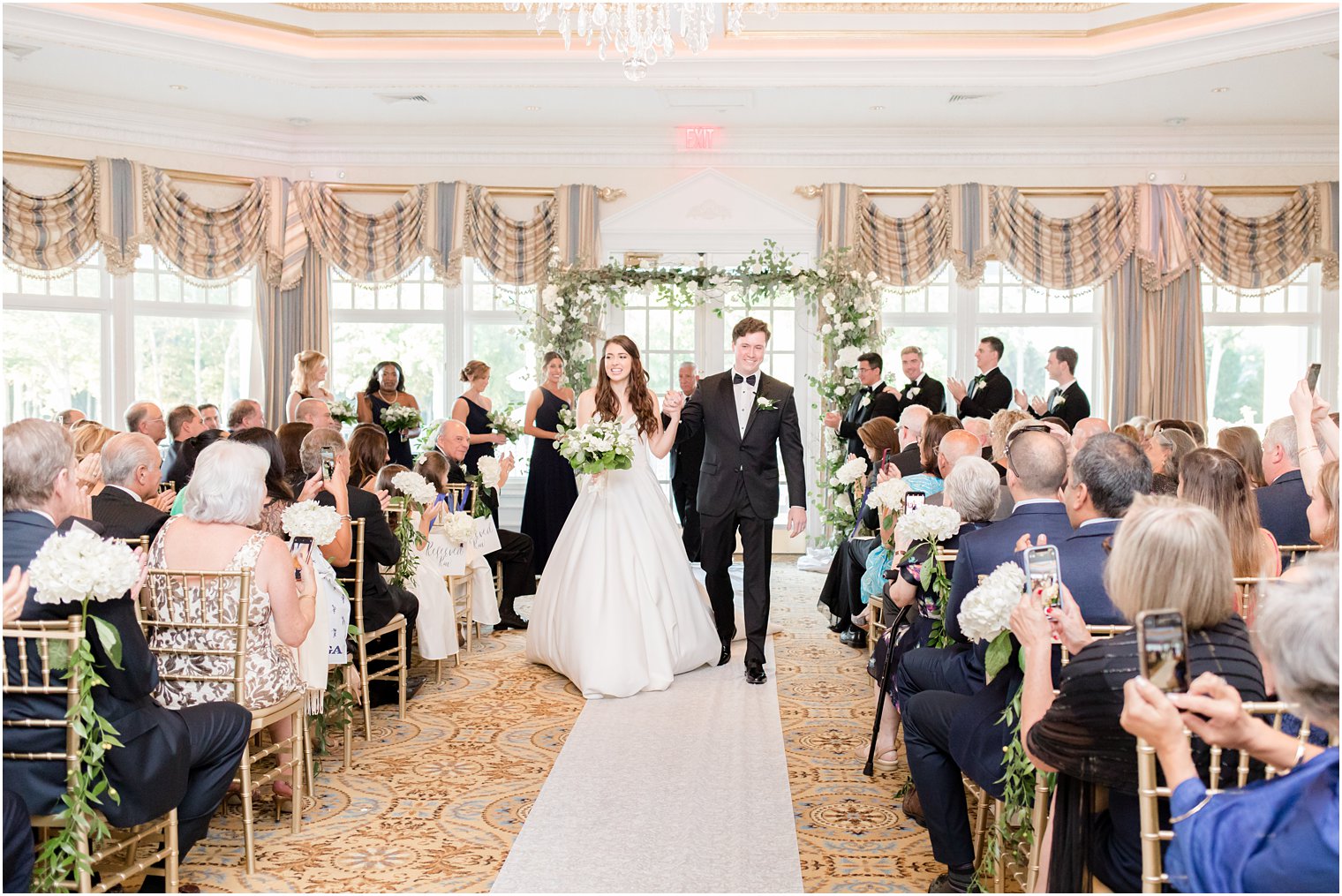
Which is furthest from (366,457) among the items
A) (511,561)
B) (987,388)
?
(987,388)

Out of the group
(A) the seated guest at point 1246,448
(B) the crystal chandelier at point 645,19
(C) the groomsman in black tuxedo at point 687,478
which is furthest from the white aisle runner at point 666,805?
(C) the groomsman in black tuxedo at point 687,478

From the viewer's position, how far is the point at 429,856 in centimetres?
361

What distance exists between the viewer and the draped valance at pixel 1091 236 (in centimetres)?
986

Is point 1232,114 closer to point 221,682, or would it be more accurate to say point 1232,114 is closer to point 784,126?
point 784,126

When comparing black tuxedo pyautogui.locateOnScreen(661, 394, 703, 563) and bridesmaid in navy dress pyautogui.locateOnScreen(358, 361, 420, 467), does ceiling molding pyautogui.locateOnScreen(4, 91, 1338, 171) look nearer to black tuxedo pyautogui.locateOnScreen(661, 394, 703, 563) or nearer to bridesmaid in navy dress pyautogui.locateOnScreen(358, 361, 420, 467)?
bridesmaid in navy dress pyautogui.locateOnScreen(358, 361, 420, 467)

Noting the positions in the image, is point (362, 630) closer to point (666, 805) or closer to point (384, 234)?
point (666, 805)

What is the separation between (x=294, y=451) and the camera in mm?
4777

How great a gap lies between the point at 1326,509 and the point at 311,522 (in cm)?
336

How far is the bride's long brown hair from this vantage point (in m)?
6.08

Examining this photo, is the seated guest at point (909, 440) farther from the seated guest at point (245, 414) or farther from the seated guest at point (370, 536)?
the seated guest at point (245, 414)

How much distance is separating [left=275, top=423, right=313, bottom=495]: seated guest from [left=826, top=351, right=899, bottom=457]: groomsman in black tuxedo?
4691mm

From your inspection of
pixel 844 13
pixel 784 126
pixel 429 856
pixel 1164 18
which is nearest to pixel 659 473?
pixel 784 126

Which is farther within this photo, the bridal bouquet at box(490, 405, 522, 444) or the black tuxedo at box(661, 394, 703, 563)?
the black tuxedo at box(661, 394, 703, 563)

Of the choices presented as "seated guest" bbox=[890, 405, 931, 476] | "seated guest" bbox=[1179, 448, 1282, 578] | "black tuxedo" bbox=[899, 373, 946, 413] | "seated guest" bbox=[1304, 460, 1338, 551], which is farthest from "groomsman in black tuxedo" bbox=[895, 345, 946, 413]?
"seated guest" bbox=[1179, 448, 1282, 578]
